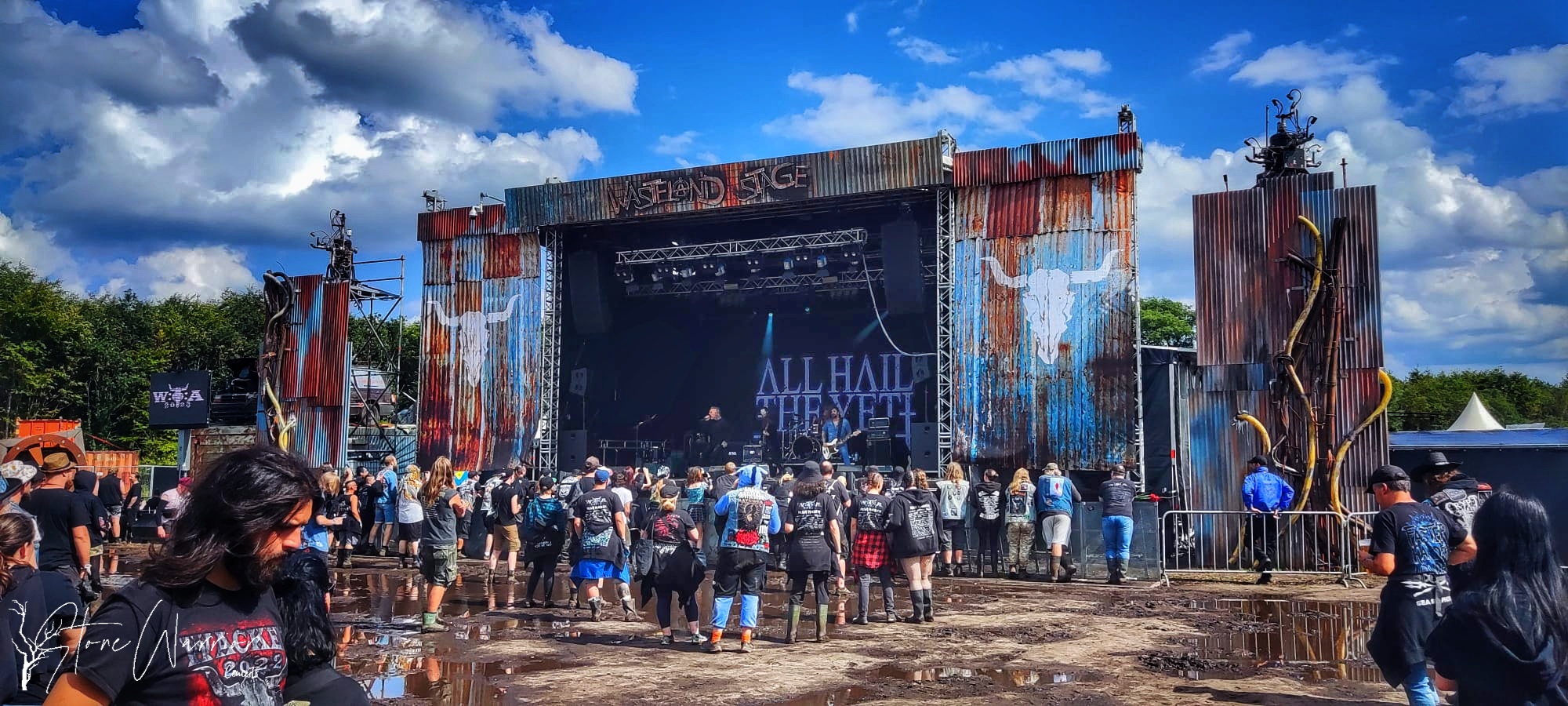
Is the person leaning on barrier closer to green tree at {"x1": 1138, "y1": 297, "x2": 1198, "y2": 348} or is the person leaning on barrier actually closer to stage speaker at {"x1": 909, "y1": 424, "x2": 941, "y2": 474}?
stage speaker at {"x1": 909, "y1": 424, "x2": 941, "y2": 474}

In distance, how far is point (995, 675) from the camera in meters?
7.94

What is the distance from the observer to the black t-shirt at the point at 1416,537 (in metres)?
4.92

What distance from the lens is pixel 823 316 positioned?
25266mm

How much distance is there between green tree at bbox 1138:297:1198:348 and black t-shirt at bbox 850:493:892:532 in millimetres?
44904

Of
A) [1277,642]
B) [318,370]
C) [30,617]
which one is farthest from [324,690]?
[318,370]

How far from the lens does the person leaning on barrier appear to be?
14.2 m

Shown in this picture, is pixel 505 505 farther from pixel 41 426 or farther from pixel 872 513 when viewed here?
pixel 41 426

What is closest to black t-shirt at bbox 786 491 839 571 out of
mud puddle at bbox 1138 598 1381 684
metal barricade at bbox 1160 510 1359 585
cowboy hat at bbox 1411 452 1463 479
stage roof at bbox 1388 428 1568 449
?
mud puddle at bbox 1138 598 1381 684

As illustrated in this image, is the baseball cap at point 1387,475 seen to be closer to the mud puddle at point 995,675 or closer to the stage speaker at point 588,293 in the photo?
the mud puddle at point 995,675

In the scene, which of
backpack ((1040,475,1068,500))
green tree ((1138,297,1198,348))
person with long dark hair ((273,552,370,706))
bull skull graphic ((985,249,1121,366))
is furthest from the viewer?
green tree ((1138,297,1198,348))

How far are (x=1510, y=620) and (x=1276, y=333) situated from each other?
1511 centimetres

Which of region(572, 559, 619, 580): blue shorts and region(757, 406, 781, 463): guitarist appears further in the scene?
region(757, 406, 781, 463): guitarist

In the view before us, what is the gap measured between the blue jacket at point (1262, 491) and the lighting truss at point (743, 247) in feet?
28.7

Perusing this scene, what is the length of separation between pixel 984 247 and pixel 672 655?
12.2 meters
